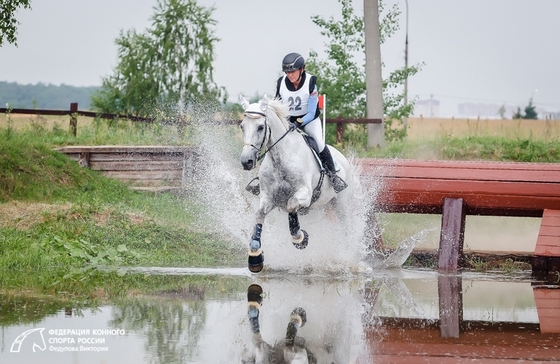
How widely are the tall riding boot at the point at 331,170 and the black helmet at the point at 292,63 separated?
1271 millimetres

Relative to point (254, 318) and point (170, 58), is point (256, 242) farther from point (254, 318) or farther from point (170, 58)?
point (170, 58)

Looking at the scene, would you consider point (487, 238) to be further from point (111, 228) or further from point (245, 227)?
point (111, 228)

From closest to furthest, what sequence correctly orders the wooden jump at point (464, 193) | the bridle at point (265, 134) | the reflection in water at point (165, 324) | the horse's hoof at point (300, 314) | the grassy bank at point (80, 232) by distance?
the reflection in water at point (165, 324) < the horse's hoof at point (300, 314) < the bridle at point (265, 134) < the grassy bank at point (80, 232) < the wooden jump at point (464, 193)

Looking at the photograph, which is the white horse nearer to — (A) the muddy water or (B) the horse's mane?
(B) the horse's mane

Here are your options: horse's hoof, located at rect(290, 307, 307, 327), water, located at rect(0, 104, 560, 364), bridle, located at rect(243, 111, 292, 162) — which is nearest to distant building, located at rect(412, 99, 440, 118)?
water, located at rect(0, 104, 560, 364)

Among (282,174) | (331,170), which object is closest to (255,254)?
(282,174)

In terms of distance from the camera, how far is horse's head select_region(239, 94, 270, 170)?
1067 cm

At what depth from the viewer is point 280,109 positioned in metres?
11.8

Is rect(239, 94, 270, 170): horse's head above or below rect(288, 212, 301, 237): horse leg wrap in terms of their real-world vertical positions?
above

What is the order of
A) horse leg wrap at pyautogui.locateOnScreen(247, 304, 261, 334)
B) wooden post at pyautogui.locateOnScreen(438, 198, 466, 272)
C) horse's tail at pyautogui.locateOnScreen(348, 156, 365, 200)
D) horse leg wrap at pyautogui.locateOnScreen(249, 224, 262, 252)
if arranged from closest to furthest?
1. horse leg wrap at pyautogui.locateOnScreen(247, 304, 261, 334)
2. horse leg wrap at pyautogui.locateOnScreen(249, 224, 262, 252)
3. wooden post at pyautogui.locateOnScreen(438, 198, 466, 272)
4. horse's tail at pyautogui.locateOnScreen(348, 156, 365, 200)

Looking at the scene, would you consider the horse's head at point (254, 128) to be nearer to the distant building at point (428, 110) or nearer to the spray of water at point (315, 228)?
the spray of water at point (315, 228)

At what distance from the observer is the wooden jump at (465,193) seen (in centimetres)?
1312

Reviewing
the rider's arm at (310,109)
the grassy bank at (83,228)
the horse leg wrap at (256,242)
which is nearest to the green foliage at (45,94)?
the grassy bank at (83,228)

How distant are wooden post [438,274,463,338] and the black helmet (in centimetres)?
311
